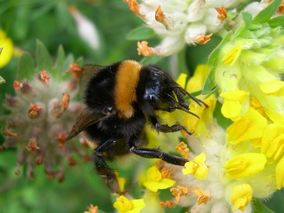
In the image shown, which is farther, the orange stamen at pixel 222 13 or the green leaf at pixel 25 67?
the green leaf at pixel 25 67

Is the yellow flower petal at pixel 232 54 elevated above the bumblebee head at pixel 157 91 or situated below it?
above

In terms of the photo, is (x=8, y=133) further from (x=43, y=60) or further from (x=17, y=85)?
(x=43, y=60)

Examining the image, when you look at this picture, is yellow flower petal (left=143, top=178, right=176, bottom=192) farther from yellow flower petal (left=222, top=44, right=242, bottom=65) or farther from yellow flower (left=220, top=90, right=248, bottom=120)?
yellow flower petal (left=222, top=44, right=242, bottom=65)

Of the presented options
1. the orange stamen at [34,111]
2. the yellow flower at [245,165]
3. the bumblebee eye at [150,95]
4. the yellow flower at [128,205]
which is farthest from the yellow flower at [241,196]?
the orange stamen at [34,111]

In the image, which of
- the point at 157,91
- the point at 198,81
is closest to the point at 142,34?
the point at 198,81

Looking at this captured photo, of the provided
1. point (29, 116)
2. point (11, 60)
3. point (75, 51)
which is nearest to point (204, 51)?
point (75, 51)

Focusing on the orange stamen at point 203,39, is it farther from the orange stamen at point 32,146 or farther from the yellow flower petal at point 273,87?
the orange stamen at point 32,146

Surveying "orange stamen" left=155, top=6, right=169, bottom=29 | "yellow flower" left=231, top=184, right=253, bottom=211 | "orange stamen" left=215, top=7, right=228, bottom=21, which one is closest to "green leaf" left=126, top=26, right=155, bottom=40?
"orange stamen" left=155, top=6, right=169, bottom=29

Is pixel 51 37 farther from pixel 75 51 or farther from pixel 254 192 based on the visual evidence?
pixel 254 192
